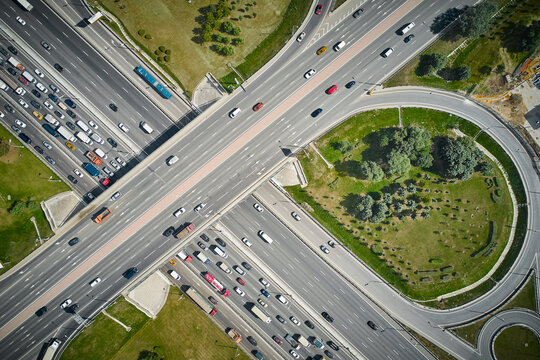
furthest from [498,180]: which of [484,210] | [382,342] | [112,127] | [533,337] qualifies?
[112,127]

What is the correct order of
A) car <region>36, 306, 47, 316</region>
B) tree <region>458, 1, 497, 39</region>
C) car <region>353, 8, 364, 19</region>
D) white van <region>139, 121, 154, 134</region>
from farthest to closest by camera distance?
car <region>353, 8, 364, 19</region> → white van <region>139, 121, 154, 134</region> → car <region>36, 306, 47, 316</region> → tree <region>458, 1, 497, 39</region>

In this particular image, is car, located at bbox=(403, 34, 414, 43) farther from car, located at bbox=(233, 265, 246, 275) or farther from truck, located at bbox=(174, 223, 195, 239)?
car, located at bbox=(233, 265, 246, 275)

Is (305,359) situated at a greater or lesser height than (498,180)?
lesser

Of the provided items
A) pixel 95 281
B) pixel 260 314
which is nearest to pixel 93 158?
pixel 95 281

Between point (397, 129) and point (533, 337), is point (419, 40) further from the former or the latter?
point (533, 337)

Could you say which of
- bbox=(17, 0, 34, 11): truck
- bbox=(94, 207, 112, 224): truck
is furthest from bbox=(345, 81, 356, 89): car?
bbox=(17, 0, 34, 11): truck

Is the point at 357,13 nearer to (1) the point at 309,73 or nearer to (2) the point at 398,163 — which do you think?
(1) the point at 309,73
